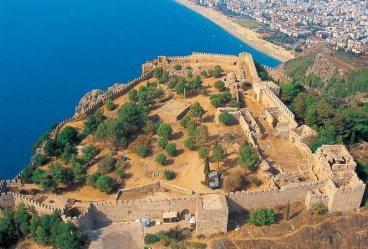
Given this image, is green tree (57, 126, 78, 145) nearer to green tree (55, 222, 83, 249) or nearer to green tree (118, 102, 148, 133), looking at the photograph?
green tree (118, 102, 148, 133)

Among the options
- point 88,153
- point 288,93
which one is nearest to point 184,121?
point 88,153

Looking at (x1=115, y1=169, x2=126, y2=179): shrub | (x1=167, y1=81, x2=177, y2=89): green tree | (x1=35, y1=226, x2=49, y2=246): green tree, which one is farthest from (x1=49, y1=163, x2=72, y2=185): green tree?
(x1=167, y1=81, x2=177, y2=89): green tree

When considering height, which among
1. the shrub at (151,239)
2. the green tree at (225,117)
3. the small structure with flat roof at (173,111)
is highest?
the green tree at (225,117)

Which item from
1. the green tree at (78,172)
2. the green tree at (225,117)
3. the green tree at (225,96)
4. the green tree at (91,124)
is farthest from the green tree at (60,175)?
the green tree at (225,96)

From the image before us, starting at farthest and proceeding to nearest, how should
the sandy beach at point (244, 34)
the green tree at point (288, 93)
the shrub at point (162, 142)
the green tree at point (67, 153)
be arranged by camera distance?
the sandy beach at point (244, 34) < the green tree at point (288, 93) < the shrub at point (162, 142) < the green tree at point (67, 153)

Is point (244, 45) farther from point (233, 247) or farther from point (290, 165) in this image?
point (233, 247)

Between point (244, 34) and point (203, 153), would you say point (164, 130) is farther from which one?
point (244, 34)

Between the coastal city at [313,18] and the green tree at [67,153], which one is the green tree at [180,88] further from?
the coastal city at [313,18]

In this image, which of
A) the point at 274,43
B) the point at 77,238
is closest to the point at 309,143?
the point at 77,238
